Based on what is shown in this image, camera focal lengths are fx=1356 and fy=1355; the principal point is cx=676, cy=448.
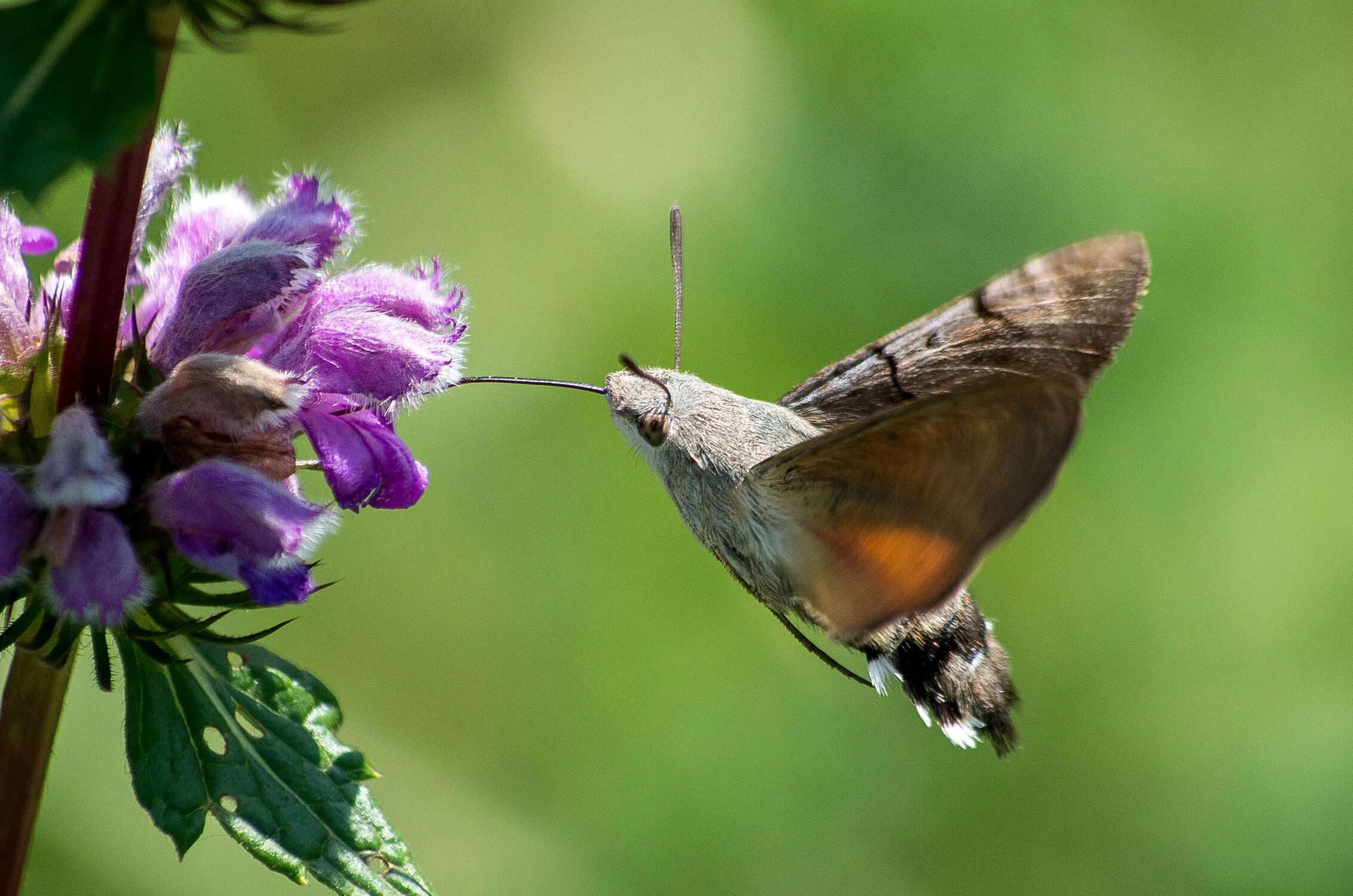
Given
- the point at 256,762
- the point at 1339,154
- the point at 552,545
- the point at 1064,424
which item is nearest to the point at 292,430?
the point at 256,762

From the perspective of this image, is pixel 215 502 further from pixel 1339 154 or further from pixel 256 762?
pixel 1339 154

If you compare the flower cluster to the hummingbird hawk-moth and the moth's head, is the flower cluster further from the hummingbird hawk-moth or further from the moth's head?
the moth's head

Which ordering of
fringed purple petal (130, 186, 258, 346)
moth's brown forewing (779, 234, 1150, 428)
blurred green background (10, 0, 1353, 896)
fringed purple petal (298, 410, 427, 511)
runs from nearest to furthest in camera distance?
fringed purple petal (298, 410, 427, 511), fringed purple petal (130, 186, 258, 346), moth's brown forewing (779, 234, 1150, 428), blurred green background (10, 0, 1353, 896)

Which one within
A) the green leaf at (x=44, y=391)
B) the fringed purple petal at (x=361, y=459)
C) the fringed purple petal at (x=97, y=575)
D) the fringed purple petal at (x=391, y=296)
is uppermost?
the fringed purple petal at (x=391, y=296)

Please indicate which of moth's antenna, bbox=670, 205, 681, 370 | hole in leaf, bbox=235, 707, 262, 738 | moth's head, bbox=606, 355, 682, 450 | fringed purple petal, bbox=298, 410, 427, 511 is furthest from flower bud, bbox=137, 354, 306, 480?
moth's antenna, bbox=670, 205, 681, 370

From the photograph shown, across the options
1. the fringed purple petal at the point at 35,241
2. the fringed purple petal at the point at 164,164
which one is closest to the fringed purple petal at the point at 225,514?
the fringed purple petal at the point at 164,164

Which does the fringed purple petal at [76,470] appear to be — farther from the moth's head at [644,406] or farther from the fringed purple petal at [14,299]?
the moth's head at [644,406]
